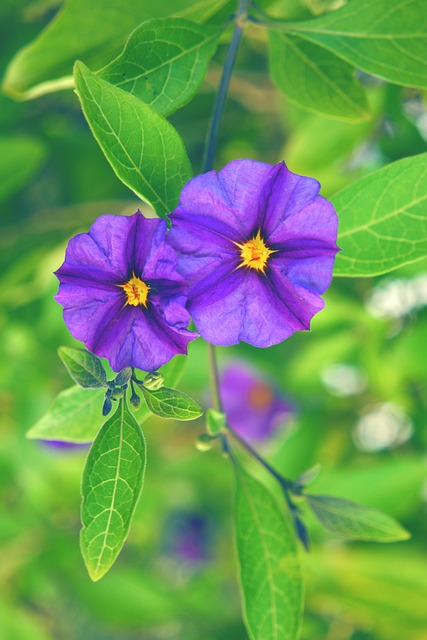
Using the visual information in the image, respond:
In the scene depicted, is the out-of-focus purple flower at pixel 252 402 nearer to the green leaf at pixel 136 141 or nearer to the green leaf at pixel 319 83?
the green leaf at pixel 319 83

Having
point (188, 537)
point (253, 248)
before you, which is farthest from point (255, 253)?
point (188, 537)

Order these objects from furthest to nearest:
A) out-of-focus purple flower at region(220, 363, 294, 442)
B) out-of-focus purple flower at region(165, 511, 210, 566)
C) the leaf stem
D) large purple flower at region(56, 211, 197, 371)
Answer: out-of-focus purple flower at region(165, 511, 210, 566) < out-of-focus purple flower at region(220, 363, 294, 442) < the leaf stem < large purple flower at region(56, 211, 197, 371)

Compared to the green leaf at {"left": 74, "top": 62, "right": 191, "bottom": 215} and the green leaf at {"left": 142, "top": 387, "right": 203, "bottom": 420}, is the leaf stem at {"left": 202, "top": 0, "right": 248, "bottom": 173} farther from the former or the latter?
the green leaf at {"left": 142, "top": 387, "right": 203, "bottom": 420}

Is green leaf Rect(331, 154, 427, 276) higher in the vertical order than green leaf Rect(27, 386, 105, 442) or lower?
higher

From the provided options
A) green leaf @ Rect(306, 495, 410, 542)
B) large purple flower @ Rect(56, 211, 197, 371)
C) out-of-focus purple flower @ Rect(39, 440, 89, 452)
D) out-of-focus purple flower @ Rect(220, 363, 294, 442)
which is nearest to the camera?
large purple flower @ Rect(56, 211, 197, 371)

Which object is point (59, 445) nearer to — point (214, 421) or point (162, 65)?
point (214, 421)

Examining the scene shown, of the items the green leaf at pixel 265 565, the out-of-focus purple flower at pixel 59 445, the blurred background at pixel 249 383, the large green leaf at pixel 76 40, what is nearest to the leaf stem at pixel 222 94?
the large green leaf at pixel 76 40

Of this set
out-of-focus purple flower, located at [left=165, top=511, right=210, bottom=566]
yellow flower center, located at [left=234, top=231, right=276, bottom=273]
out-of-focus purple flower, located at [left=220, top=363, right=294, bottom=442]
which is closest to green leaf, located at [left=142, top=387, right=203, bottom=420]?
yellow flower center, located at [left=234, top=231, right=276, bottom=273]
